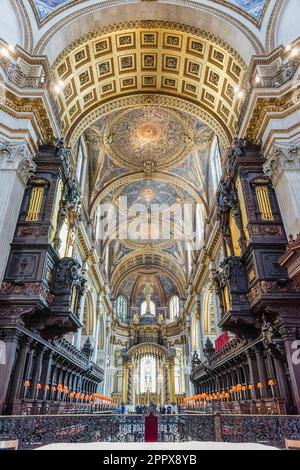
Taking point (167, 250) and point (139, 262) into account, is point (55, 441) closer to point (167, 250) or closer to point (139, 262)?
point (167, 250)

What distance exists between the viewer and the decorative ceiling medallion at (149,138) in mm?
19984

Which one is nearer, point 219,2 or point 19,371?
point 19,371

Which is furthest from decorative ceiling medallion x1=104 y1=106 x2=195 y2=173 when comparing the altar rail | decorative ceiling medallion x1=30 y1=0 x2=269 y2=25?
the altar rail

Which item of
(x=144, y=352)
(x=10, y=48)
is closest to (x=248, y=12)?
(x=10, y=48)

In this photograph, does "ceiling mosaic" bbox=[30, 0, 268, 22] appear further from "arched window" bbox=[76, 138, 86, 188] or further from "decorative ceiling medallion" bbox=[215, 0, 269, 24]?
"arched window" bbox=[76, 138, 86, 188]

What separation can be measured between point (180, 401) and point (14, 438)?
102 ft

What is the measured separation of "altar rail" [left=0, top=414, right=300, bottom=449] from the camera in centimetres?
605

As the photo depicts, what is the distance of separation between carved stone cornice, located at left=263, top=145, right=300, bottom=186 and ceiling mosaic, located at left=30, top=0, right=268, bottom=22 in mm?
7025

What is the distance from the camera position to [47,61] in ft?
38.9

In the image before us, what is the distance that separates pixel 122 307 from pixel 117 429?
1249 inches

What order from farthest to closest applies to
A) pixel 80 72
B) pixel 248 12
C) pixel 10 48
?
pixel 80 72 → pixel 248 12 → pixel 10 48

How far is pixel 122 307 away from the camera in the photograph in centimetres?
4003

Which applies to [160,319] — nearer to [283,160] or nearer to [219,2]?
[283,160]

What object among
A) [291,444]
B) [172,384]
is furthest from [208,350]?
[172,384]
